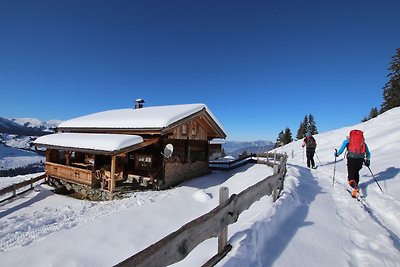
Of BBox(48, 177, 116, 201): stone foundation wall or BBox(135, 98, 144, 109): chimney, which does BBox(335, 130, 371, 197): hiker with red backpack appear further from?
BBox(135, 98, 144, 109): chimney

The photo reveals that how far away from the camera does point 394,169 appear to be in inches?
455

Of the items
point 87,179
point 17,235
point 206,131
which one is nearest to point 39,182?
point 87,179

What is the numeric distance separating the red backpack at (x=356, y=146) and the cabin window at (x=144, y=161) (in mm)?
10333

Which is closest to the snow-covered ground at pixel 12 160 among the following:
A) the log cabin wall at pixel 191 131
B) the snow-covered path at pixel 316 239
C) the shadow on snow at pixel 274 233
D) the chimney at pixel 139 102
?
the chimney at pixel 139 102

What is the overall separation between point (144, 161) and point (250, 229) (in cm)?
1143

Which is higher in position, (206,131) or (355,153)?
(206,131)

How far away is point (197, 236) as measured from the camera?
9.93 feet

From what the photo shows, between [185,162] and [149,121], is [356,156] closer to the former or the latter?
[185,162]

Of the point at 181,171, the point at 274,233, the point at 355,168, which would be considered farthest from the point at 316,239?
the point at 181,171

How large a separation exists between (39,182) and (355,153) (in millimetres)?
20558

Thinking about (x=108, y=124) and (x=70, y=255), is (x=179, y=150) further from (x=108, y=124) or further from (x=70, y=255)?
(x=70, y=255)

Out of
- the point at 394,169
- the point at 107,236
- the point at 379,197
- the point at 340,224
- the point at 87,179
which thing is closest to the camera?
the point at 340,224

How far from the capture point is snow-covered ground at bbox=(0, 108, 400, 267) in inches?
153

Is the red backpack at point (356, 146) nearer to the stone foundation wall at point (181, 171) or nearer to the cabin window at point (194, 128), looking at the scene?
the stone foundation wall at point (181, 171)
